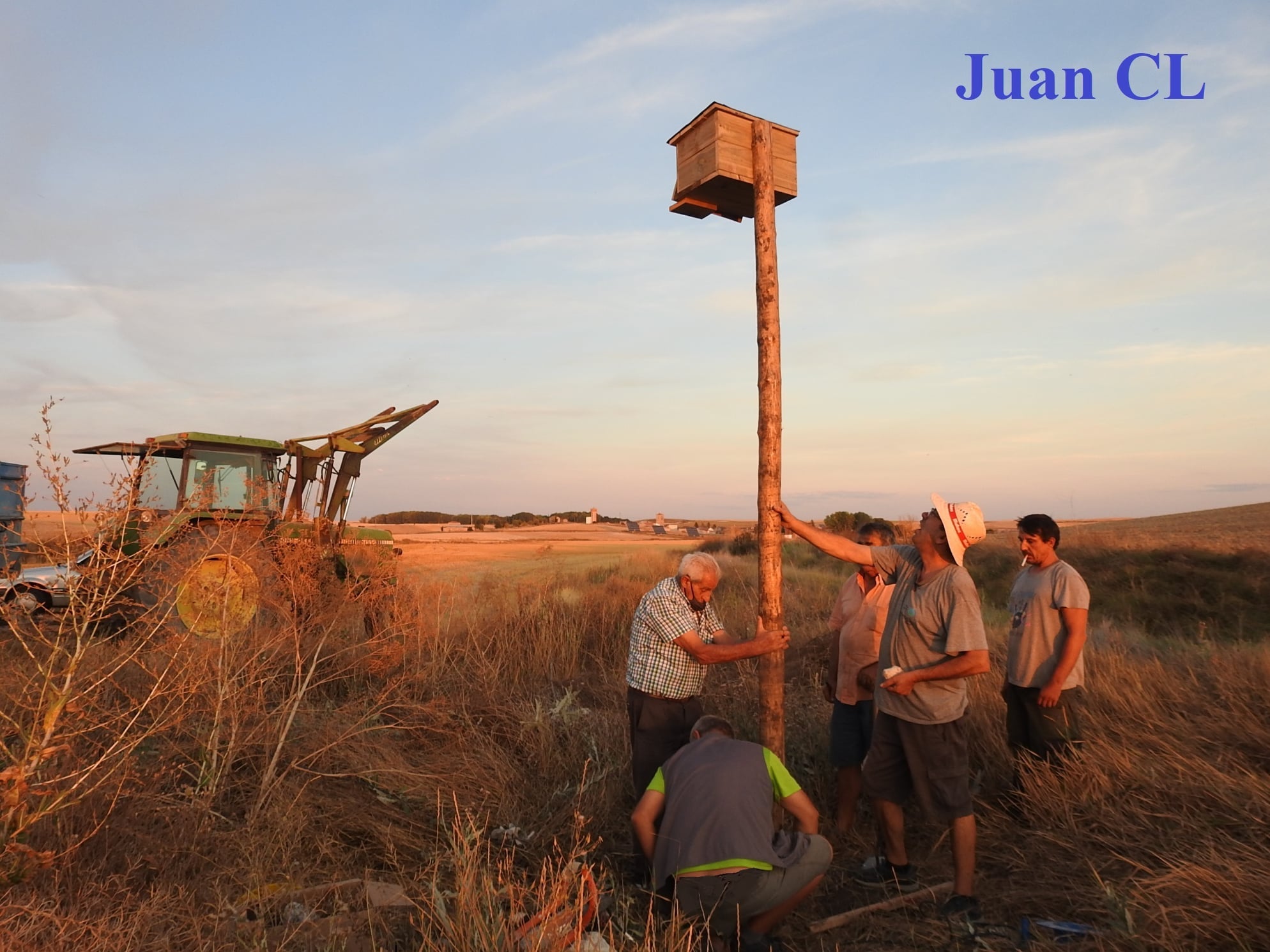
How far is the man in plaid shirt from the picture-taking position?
4.45m

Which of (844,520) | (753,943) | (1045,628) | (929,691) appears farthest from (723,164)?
(844,520)

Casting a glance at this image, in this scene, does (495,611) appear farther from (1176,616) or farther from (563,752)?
(1176,616)

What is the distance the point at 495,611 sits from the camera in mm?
10633

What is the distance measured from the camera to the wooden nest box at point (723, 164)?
436 centimetres

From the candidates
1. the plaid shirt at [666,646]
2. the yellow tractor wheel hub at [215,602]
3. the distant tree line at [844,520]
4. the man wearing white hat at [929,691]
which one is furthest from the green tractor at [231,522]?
the distant tree line at [844,520]

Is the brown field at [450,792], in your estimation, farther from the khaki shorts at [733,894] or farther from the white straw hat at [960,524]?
the white straw hat at [960,524]

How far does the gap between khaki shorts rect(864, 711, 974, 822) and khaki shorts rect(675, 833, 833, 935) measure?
824mm

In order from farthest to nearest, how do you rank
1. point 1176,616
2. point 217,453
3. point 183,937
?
point 1176,616 < point 217,453 < point 183,937

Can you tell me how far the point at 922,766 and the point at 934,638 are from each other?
0.61 m

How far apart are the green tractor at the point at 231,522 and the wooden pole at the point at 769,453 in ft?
9.15

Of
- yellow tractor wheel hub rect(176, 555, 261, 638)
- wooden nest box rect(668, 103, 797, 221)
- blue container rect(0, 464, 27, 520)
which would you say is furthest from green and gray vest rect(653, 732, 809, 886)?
blue container rect(0, 464, 27, 520)

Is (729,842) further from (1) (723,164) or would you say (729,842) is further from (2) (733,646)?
(1) (723,164)

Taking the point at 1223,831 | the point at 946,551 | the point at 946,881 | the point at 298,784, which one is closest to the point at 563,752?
the point at 298,784

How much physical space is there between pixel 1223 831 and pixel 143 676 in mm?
6809
